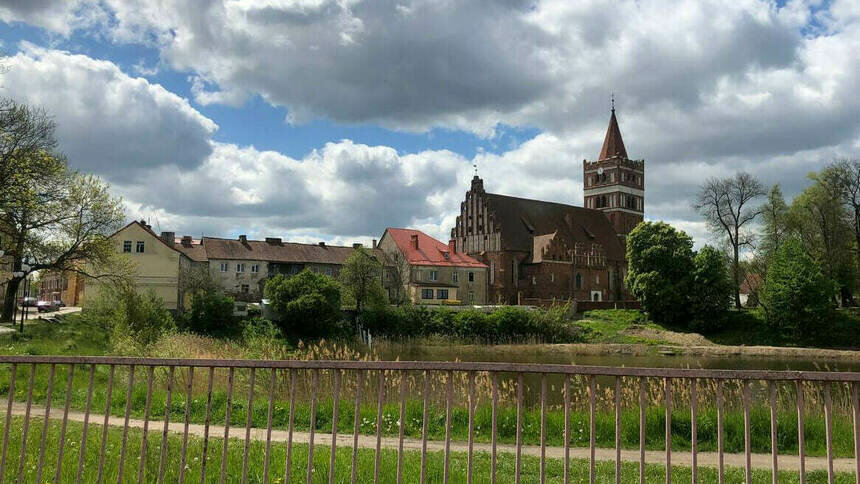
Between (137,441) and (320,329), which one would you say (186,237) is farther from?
(137,441)

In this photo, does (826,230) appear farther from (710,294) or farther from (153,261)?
(153,261)

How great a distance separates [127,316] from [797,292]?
42428 millimetres

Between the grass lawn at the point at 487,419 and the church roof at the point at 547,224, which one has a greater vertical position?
the church roof at the point at 547,224

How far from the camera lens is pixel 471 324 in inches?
1938

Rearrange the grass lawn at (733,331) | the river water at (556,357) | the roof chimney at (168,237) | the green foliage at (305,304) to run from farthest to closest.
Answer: the roof chimney at (168,237), the grass lawn at (733,331), the green foliage at (305,304), the river water at (556,357)

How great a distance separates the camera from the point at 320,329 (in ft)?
149

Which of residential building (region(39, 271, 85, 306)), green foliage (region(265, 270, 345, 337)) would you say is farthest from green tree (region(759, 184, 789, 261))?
residential building (region(39, 271, 85, 306))

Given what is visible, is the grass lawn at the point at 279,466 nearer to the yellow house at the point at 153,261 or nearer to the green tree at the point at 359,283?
the yellow house at the point at 153,261

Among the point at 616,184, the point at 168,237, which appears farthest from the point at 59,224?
the point at 616,184

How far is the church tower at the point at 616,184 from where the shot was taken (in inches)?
3374

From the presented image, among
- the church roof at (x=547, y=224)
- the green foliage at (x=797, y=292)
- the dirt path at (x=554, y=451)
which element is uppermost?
the church roof at (x=547, y=224)

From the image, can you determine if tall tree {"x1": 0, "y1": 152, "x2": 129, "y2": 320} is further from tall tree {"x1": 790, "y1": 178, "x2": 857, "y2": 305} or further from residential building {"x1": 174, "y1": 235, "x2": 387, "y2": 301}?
tall tree {"x1": 790, "y1": 178, "x2": 857, "y2": 305}

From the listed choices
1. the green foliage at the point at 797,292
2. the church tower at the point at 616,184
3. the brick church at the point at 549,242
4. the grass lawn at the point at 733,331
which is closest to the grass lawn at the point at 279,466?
the grass lawn at the point at 733,331

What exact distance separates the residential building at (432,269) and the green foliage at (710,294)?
67.9 feet
